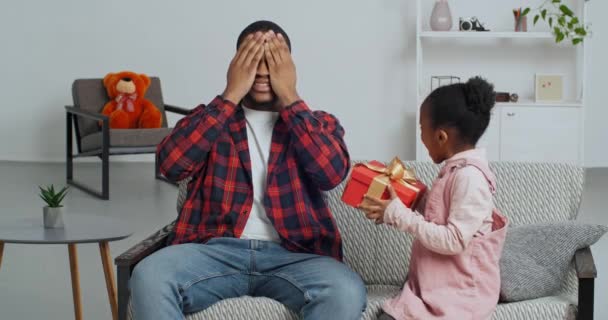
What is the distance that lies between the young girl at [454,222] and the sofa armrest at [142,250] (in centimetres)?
56

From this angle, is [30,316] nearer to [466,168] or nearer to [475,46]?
[466,168]

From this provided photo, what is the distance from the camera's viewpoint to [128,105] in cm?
660

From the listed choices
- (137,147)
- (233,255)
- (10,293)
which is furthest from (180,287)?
(137,147)

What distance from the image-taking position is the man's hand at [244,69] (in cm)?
260

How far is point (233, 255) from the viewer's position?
96.8 inches

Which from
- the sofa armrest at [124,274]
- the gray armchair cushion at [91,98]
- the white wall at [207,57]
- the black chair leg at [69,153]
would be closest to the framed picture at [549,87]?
the white wall at [207,57]

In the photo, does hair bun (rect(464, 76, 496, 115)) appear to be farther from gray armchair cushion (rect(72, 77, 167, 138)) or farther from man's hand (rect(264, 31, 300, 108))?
gray armchair cushion (rect(72, 77, 167, 138))

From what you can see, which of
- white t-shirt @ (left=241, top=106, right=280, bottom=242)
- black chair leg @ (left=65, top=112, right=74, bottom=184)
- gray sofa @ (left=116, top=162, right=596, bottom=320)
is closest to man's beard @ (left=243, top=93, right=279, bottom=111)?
white t-shirt @ (left=241, top=106, right=280, bottom=242)

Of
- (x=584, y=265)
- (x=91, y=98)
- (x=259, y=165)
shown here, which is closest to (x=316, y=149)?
(x=259, y=165)

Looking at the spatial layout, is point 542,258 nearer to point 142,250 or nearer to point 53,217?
point 142,250

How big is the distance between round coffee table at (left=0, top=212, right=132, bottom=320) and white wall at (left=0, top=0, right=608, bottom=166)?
427 cm

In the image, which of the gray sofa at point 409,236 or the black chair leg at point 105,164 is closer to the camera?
the gray sofa at point 409,236

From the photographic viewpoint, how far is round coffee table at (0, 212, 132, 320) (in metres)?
2.88

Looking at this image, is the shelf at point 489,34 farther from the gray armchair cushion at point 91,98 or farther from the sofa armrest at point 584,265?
the sofa armrest at point 584,265
